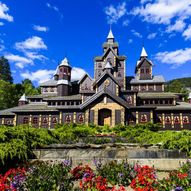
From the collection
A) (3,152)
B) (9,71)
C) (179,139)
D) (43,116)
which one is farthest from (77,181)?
(9,71)

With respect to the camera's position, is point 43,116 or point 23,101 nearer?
point 43,116

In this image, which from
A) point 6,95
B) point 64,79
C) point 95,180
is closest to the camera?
point 95,180

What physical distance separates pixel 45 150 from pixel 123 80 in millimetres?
37922

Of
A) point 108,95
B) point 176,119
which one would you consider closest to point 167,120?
point 176,119

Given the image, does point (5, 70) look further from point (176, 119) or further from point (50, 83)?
point (176, 119)

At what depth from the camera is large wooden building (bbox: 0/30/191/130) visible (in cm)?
3678

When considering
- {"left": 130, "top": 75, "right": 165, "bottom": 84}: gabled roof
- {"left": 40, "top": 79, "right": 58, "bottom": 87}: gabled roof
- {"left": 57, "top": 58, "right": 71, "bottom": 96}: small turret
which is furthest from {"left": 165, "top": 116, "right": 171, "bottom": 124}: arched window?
{"left": 40, "top": 79, "right": 58, "bottom": 87}: gabled roof

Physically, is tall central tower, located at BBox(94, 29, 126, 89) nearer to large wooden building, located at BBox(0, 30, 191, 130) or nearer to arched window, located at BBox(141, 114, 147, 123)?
large wooden building, located at BBox(0, 30, 191, 130)

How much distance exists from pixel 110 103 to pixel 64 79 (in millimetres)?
16539

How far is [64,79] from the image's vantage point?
164 feet

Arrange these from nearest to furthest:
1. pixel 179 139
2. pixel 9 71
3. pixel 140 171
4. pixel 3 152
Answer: pixel 140 171 → pixel 3 152 → pixel 179 139 → pixel 9 71

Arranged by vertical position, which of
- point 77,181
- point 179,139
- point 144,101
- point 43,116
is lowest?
point 77,181

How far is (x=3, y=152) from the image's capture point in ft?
28.8

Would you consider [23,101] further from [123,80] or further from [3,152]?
[3,152]
